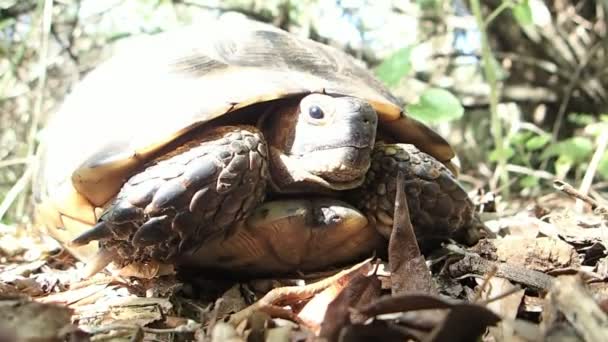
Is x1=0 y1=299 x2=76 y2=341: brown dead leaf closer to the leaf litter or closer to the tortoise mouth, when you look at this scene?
the leaf litter

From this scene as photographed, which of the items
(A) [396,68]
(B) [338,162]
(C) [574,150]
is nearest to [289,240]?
(B) [338,162]

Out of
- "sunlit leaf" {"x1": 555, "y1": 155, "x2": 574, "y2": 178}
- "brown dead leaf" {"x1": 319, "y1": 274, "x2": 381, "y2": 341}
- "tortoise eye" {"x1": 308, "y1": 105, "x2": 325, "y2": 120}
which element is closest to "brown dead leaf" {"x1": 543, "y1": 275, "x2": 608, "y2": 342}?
"brown dead leaf" {"x1": 319, "y1": 274, "x2": 381, "y2": 341}

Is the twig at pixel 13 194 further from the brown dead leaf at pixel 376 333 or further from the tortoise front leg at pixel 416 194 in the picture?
the brown dead leaf at pixel 376 333

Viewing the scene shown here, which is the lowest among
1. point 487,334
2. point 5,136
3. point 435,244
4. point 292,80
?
point 5,136

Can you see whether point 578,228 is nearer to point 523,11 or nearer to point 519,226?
point 519,226

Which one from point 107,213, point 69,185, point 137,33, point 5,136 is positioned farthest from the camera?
point 5,136

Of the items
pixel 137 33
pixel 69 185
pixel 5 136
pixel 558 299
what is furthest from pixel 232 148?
pixel 5 136

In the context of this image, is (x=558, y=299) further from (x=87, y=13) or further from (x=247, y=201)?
(x=87, y=13)
